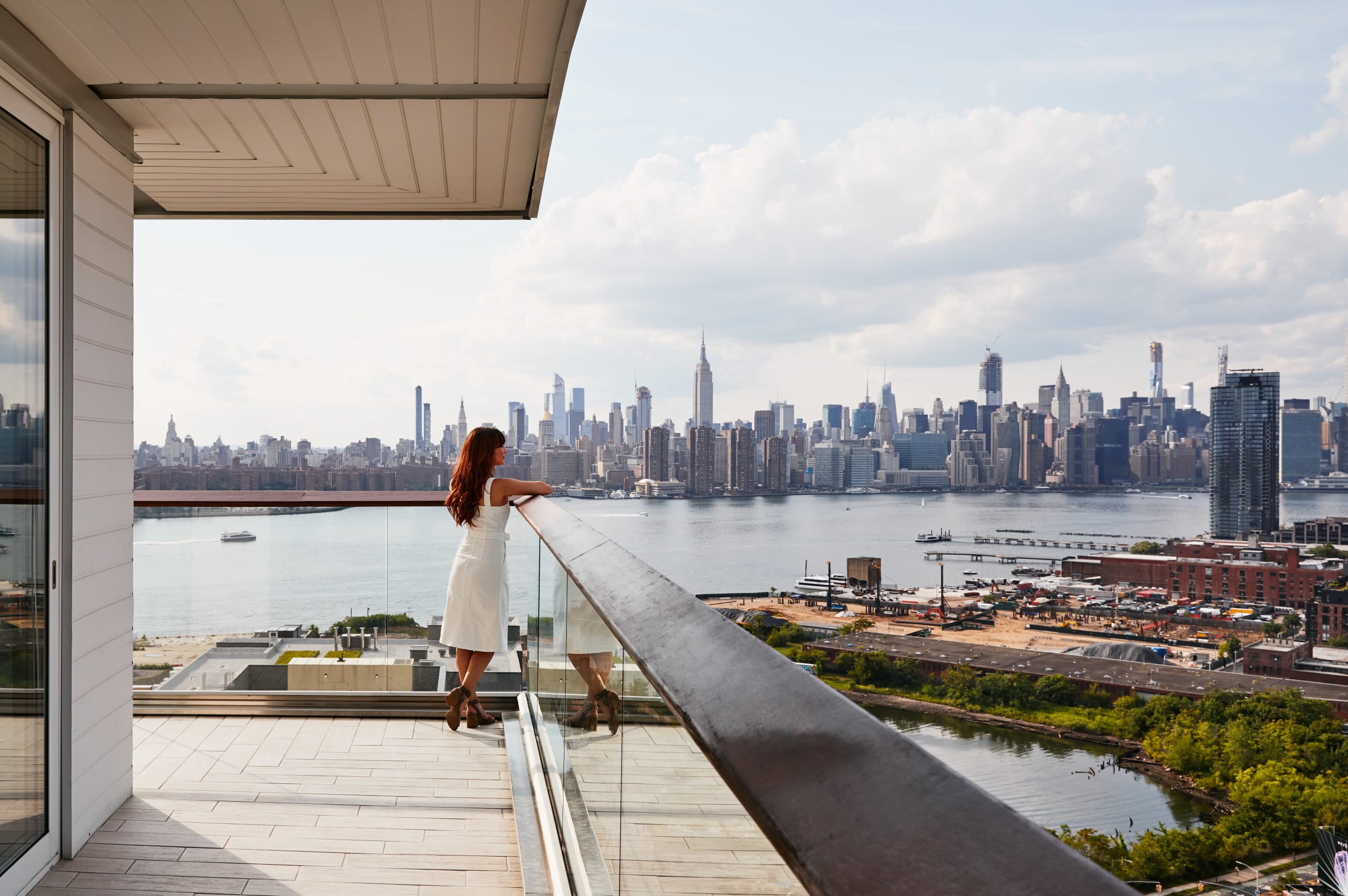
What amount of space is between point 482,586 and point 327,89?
212 centimetres

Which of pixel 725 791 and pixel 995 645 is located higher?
pixel 725 791

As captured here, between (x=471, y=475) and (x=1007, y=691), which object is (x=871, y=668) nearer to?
(x=1007, y=691)

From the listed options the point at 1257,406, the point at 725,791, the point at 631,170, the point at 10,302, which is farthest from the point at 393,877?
the point at 631,170

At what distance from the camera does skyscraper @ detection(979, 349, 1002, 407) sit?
60.6 metres

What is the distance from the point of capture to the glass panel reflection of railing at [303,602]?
163 inches

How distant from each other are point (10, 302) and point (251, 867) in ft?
6.01

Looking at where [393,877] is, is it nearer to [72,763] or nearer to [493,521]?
[72,763]

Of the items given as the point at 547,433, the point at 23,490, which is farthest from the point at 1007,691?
the point at 23,490

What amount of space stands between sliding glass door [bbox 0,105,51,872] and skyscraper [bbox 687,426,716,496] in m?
35.1

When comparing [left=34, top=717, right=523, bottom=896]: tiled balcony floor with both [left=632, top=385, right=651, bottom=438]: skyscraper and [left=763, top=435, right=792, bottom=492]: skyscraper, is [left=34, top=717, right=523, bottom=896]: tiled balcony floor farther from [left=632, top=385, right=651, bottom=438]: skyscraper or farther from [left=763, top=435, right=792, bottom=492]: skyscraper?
[left=763, top=435, right=792, bottom=492]: skyscraper

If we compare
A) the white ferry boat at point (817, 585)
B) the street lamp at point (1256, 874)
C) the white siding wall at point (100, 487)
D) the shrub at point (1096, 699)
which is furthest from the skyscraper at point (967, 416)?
the white siding wall at point (100, 487)

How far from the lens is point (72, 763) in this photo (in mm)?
2674

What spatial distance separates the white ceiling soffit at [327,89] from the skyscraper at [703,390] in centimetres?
4674

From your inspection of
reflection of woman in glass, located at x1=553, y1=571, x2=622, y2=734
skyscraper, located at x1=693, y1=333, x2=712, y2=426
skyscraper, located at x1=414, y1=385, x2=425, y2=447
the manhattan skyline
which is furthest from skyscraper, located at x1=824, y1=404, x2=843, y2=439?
reflection of woman in glass, located at x1=553, y1=571, x2=622, y2=734
